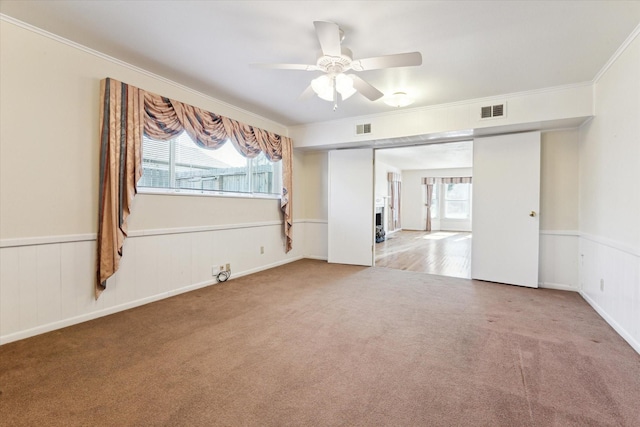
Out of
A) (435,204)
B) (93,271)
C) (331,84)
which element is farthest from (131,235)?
(435,204)

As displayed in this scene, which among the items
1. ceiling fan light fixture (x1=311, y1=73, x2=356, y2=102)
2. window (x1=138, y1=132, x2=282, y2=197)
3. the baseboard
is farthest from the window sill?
the baseboard

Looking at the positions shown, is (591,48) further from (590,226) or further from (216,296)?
(216,296)

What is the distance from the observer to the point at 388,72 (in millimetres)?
3068

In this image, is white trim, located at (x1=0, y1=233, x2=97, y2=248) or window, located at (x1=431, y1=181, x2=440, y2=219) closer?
white trim, located at (x1=0, y1=233, x2=97, y2=248)

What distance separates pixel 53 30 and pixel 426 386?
3910mm

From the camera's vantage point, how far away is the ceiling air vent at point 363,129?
468cm

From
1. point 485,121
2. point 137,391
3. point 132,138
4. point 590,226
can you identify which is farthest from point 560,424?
point 132,138

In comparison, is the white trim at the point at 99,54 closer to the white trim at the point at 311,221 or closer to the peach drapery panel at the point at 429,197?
the white trim at the point at 311,221

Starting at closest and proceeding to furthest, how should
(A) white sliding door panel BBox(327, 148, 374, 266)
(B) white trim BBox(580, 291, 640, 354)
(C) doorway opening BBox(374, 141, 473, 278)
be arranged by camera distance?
(B) white trim BBox(580, 291, 640, 354) < (A) white sliding door panel BBox(327, 148, 374, 266) < (C) doorway opening BBox(374, 141, 473, 278)

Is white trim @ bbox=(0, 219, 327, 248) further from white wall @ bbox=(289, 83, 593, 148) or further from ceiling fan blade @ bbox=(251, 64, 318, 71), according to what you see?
ceiling fan blade @ bbox=(251, 64, 318, 71)

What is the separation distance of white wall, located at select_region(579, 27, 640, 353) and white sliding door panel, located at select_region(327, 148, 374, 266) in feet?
9.48

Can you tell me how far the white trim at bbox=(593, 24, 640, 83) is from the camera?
2.31 m

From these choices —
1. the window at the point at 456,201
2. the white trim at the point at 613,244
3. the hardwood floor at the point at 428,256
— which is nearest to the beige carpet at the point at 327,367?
the white trim at the point at 613,244

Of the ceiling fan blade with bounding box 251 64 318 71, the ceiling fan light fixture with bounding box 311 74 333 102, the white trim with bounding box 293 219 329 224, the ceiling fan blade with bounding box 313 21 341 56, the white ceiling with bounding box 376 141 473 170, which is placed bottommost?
the white trim with bounding box 293 219 329 224
